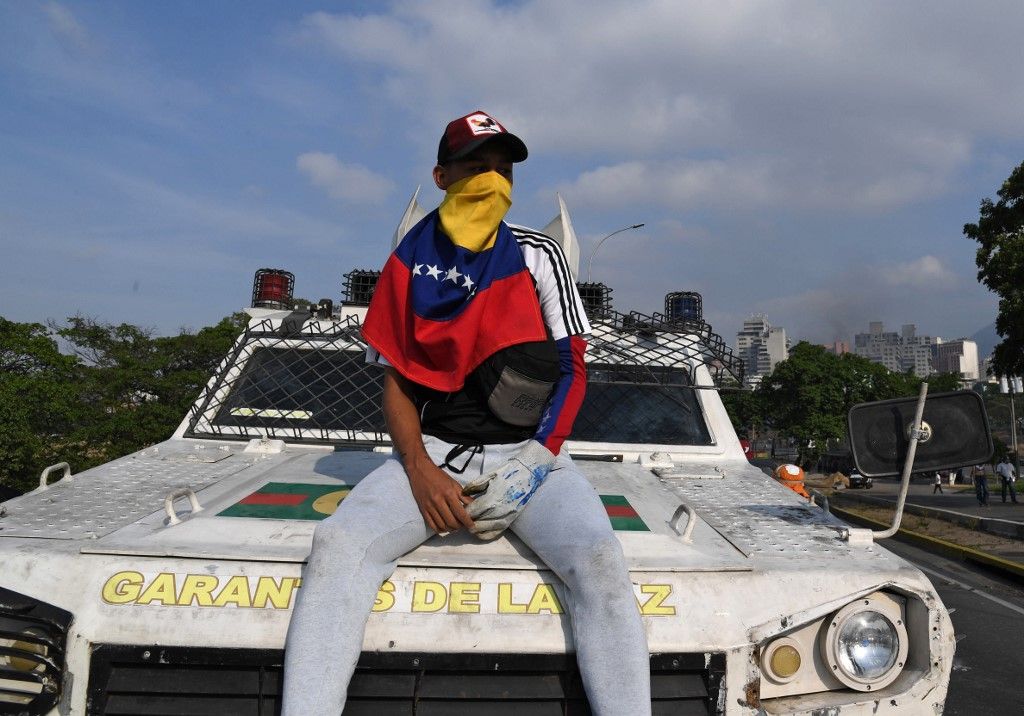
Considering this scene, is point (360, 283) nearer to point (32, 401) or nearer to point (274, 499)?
point (274, 499)

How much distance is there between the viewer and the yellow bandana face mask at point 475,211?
6.91 ft

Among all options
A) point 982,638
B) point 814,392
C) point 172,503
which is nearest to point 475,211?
point 172,503

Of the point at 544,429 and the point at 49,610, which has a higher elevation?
the point at 544,429

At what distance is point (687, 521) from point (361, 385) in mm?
2168

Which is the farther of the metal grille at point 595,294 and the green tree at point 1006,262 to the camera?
the green tree at point 1006,262

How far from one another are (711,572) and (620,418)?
2.00m

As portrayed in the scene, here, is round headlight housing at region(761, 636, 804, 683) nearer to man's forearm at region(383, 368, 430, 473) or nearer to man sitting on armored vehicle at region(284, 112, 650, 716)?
man sitting on armored vehicle at region(284, 112, 650, 716)

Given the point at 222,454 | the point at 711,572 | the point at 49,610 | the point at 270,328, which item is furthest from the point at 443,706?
the point at 270,328

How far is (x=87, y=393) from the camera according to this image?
10656 millimetres

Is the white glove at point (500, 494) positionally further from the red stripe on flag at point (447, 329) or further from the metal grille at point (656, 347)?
the metal grille at point (656, 347)

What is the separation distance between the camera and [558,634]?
1657mm

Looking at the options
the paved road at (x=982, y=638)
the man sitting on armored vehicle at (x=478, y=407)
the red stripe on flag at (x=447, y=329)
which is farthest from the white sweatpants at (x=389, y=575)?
the paved road at (x=982, y=638)

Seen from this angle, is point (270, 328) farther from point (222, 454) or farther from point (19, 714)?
point (19, 714)

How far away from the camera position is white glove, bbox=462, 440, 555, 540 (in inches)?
72.8
